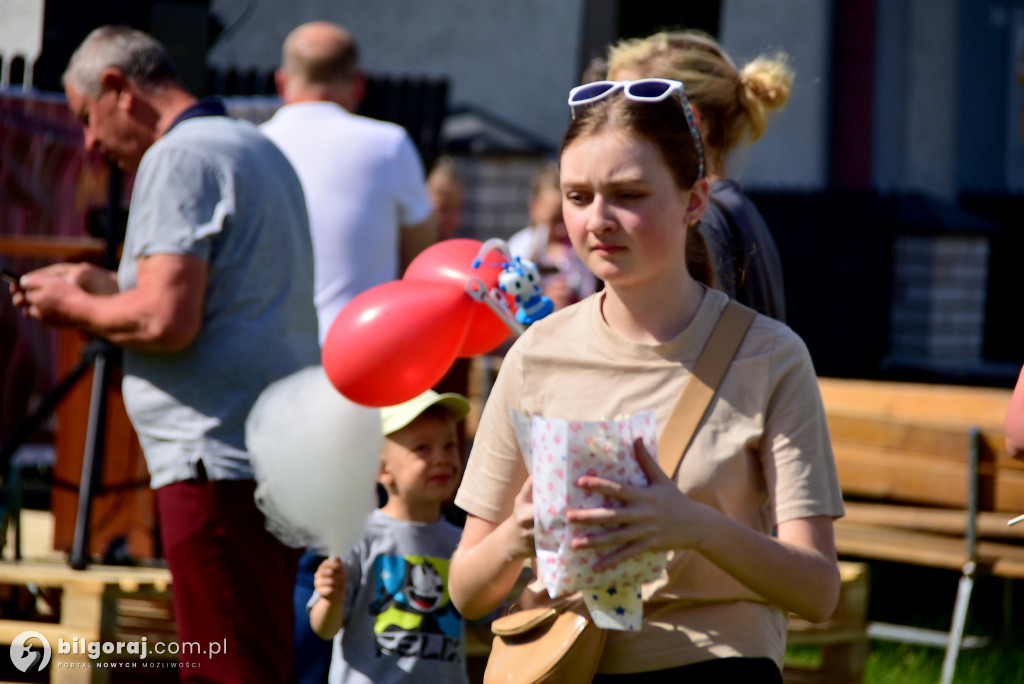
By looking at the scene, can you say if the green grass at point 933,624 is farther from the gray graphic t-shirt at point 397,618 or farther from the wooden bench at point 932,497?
the gray graphic t-shirt at point 397,618

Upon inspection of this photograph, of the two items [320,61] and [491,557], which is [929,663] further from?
[491,557]

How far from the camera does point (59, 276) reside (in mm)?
3117

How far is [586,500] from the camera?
1.65 m

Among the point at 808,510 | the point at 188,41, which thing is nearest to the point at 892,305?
the point at 188,41

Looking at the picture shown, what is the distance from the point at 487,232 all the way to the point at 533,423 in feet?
28.1

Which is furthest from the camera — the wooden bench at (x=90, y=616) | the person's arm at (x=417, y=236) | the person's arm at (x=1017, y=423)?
the person's arm at (x=417, y=236)

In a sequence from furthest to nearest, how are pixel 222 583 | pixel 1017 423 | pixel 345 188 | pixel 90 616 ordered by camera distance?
1. pixel 345 188
2. pixel 90 616
3. pixel 222 583
4. pixel 1017 423

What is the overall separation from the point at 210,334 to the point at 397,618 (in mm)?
819

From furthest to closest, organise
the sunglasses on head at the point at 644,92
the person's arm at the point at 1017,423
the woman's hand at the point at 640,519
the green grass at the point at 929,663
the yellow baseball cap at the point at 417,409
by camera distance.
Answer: the green grass at the point at 929,663, the yellow baseball cap at the point at 417,409, the person's arm at the point at 1017,423, the sunglasses on head at the point at 644,92, the woman's hand at the point at 640,519

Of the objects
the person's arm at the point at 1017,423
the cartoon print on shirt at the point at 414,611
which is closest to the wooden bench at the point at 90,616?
the cartoon print on shirt at the point at 414,611

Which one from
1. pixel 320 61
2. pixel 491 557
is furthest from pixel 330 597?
pixel 320 61

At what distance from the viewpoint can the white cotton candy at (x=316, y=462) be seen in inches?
110

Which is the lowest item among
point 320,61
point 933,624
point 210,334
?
point 933,624

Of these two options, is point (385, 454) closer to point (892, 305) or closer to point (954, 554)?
point (954, 554)
